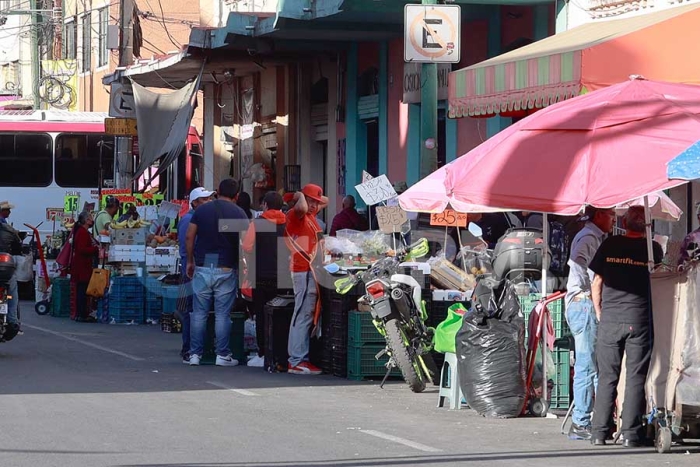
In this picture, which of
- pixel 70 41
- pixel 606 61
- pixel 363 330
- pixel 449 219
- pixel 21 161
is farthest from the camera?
pixel 70 41

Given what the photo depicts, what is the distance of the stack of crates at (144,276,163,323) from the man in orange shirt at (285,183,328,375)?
7989mm

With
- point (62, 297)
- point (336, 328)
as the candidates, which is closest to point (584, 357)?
point (336, 328)

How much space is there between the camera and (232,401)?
41.9ft

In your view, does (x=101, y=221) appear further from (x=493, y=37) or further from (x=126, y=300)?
(x=493, y=37)

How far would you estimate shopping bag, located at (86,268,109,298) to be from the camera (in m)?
23.2

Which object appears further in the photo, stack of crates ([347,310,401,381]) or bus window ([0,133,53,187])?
bus window ([0,133,53,187])

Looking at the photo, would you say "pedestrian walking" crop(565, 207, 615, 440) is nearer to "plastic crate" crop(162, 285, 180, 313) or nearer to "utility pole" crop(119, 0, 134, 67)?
"plastic crate" crop(162, 285, 180, 313)

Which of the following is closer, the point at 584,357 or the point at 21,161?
the point at 584,357

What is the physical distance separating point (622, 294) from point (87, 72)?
127 ft

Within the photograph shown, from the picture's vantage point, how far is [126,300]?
75.5 feet

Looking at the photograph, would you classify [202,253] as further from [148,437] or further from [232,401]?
[148,437]

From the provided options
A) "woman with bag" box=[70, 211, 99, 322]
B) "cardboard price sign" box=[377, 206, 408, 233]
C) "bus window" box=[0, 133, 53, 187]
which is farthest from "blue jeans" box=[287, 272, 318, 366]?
"bus window" box=[0, 133, 53, 187]

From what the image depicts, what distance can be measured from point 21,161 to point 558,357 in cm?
2296

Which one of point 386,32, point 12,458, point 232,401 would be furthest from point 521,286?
point 386,32
